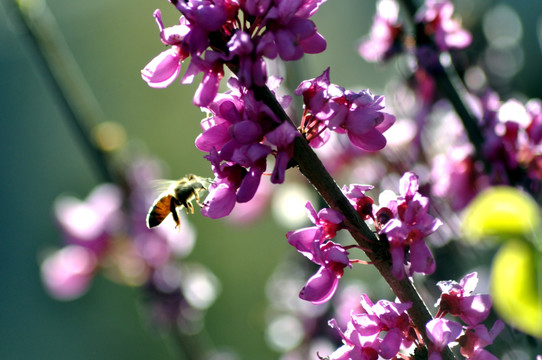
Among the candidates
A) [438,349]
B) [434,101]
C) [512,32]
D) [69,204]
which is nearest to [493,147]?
[434,101]

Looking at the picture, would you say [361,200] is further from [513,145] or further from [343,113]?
[513,145]

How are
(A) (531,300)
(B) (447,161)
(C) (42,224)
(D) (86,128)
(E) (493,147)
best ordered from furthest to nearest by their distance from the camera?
(C) (42,224)
(D) (86,128)
(B) (447,161)
(E) (493,147)
(A) (531,300)

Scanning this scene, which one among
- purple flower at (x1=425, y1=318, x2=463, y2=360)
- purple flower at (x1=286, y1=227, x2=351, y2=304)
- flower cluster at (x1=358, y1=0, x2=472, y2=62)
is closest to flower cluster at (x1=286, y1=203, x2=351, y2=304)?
purple flower at (x1=286, y1=227, x2=351, y2=304)

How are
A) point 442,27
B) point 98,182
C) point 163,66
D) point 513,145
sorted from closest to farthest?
point 163,66
point 513,145
point 442,27
point 98,182

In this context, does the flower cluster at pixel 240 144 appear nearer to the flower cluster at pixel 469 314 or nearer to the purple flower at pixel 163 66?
the purple flower at pixel 163 66

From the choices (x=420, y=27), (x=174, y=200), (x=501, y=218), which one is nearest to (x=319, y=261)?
(x=501, y=218)

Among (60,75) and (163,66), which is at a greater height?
(60,75)

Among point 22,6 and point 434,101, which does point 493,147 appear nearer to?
point 434,101
